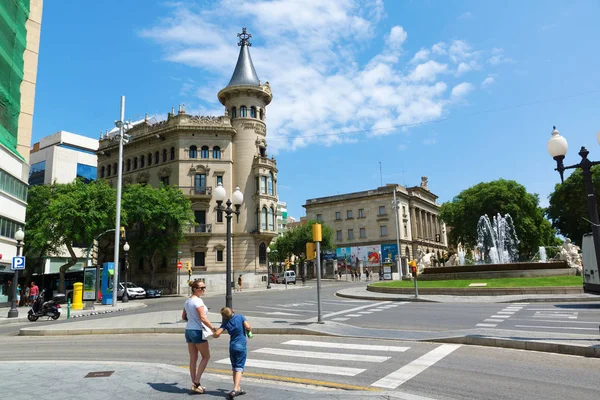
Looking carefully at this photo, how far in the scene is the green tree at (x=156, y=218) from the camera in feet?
141

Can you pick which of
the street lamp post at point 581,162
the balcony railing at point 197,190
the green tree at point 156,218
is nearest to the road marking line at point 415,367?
the street lamp post at point 581,162

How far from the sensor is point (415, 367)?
311 inches

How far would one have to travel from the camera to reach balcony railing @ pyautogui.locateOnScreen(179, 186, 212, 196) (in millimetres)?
49219

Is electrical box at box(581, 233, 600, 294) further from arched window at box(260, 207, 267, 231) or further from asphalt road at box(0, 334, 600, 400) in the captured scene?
arched window at box(260, 207, 267, 231)

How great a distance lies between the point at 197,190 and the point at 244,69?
1624cm

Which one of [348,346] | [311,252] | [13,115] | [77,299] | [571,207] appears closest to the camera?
[348,346]

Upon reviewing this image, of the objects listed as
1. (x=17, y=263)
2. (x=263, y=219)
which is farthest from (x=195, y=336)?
(x=263, y=219)

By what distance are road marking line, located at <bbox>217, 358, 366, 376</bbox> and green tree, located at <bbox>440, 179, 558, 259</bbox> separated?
5831 cm

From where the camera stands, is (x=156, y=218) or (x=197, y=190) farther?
(x=197, y=190)

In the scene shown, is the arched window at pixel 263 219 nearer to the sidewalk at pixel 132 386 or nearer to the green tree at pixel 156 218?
the green tree at pixel 156 218

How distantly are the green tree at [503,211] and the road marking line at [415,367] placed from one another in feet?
184

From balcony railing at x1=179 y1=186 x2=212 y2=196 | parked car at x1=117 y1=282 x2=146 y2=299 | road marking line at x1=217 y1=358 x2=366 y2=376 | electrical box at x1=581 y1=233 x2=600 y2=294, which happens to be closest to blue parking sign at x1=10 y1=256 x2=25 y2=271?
road marking line at x1=217 y1=358 x2=366 y2=376

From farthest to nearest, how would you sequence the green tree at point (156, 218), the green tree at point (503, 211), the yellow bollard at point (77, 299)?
the green tree at point (503, 211)
the green tree at point (156, 218)
the yellow bollard at point (77, 299)

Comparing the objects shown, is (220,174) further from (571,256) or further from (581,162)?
(581,162)
